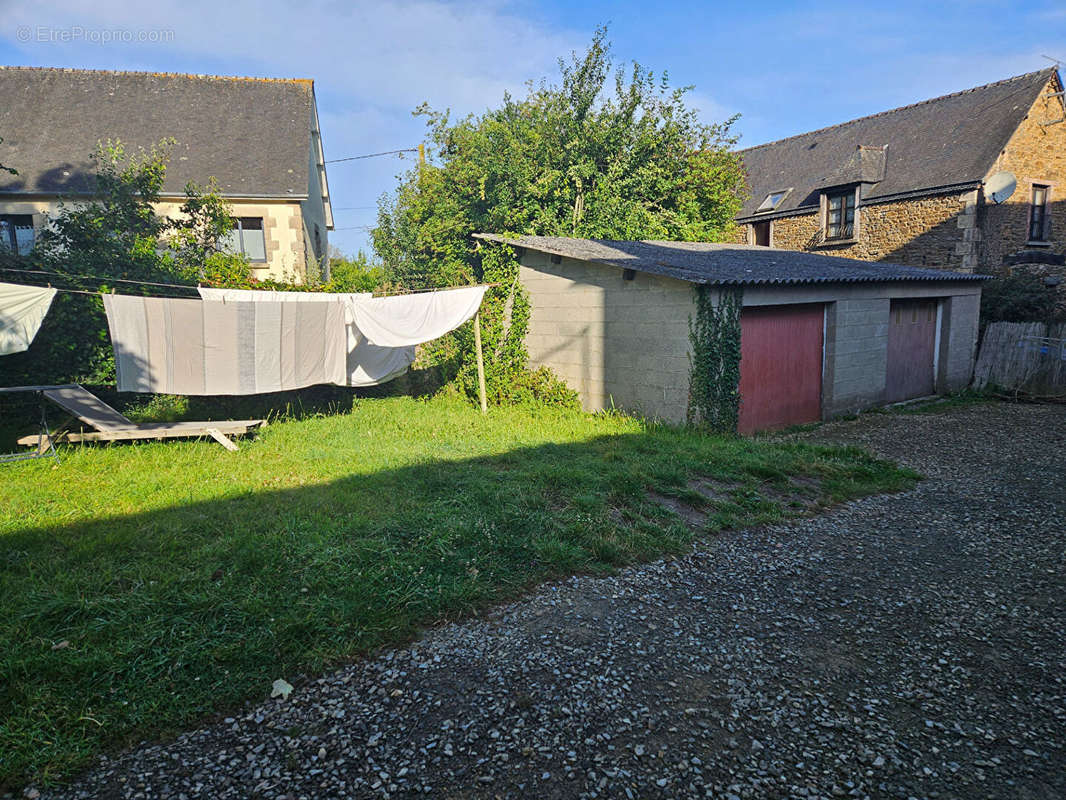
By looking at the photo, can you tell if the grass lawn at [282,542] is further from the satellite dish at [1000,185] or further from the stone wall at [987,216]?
the satellite dish at [1000,185]

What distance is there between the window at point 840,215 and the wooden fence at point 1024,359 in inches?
259

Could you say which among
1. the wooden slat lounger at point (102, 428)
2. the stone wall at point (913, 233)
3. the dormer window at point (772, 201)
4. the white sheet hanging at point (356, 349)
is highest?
the dormer window at point (772, 201)

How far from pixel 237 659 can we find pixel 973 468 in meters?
7.53

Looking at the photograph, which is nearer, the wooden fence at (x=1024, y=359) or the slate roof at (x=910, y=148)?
the wooden fence at (x=1024, y=359)

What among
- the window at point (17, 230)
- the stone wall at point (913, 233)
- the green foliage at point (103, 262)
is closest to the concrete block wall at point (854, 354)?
the stone wall at point (913, 233)

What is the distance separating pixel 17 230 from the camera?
1539 centimetres

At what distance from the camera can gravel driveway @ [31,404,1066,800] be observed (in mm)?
2377

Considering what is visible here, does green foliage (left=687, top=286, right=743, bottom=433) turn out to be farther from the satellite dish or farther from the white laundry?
the satellite dish

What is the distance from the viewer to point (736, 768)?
2.43 metres

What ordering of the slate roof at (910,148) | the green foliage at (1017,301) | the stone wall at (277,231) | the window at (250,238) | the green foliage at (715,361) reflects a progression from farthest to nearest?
the slate roof at (910,148), the window at (250,238), the stone wall at (277,231), the green foliage at (1017,301), the green foliage at (715,361)

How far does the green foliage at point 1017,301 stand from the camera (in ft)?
47.8

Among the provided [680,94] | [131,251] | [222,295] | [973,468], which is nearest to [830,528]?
[973,468]

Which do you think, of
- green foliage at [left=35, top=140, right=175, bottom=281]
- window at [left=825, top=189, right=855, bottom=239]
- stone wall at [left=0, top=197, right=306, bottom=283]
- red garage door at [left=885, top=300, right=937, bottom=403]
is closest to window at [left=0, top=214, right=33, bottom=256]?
stone wall at [left=0, top=197, right=306, bottom=283]

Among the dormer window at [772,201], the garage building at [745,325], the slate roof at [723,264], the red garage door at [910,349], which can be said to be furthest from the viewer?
the dormer window at [772,201]
